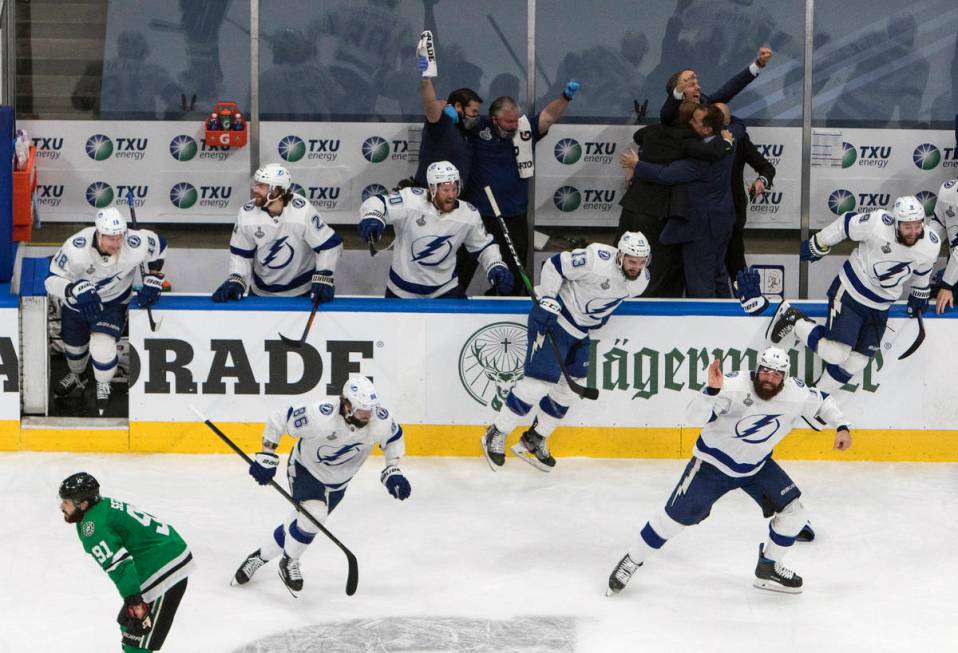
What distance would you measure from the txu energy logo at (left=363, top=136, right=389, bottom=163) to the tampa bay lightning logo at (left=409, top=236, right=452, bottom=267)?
1132mm

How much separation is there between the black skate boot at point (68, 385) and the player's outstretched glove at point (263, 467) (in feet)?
8.70

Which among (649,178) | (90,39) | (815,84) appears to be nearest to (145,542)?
(649,178)

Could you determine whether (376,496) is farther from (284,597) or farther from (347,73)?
(347,73)

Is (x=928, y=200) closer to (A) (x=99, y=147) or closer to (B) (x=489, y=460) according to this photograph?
(B) (x=489, y=460)

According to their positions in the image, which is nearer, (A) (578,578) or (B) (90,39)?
(A) (578,578)

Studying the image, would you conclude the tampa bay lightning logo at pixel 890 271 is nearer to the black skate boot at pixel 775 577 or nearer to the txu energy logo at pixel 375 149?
the black skate boot at pixel 775 577

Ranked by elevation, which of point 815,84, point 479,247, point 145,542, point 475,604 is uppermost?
point 815,84

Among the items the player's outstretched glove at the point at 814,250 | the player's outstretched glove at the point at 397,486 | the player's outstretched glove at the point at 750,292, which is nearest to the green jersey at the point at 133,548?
the player's outstretched glove at the point at 397,486

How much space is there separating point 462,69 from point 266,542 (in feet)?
12.2

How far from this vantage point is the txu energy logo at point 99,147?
9.83 meters

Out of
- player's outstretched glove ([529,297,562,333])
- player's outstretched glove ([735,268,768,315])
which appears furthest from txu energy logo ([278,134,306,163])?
player's outstretched glove ([735,268,768,315])

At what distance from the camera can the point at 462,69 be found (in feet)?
31.8

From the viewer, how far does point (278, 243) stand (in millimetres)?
8820

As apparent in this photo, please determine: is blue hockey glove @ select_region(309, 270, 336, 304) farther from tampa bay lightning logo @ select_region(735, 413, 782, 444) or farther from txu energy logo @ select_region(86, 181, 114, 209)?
tampa bay lightning logo @ select_region(735, 413, 782, 444)
